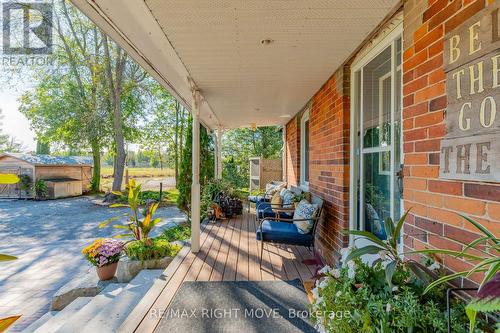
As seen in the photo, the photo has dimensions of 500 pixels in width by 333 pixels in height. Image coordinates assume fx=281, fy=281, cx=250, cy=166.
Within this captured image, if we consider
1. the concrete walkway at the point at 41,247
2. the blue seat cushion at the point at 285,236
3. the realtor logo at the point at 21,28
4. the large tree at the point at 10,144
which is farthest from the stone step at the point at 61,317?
the large tree at the point at 10,144

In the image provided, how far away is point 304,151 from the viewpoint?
6.05m

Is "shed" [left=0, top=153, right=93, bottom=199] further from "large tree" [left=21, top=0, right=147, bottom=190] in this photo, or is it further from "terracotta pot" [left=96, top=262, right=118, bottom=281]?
"terracotta pot" [left=96, top=262, right=118, bottom=281]

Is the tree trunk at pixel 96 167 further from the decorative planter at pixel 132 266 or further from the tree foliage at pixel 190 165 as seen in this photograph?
the decorative planter at pixel 132 266

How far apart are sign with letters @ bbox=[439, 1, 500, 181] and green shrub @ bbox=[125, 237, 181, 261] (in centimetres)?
360

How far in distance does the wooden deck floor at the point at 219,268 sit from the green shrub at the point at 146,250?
0.35 meters

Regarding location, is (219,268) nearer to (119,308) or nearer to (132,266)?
(119,308)

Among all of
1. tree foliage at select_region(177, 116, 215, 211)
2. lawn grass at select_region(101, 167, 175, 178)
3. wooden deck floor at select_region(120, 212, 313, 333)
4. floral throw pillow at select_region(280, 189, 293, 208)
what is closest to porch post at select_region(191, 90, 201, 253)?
wooden deck floor at select_region(120, 212, 313, 333)

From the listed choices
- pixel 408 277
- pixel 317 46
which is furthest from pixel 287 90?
pixel 408 277

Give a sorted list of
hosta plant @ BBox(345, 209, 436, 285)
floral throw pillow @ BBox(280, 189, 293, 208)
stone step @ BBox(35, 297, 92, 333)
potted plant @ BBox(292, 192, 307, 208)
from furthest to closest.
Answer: floral throw pillow @ BBox(280, 189, 293, 208)
potted plant @ BBox(292, 192, 307, 208)
stone step @ BBox(35, 297, 92, 333)
hosta plant @ BBox(345, 209, 436, 285)

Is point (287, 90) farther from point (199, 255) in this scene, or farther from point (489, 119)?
point (489, 119)

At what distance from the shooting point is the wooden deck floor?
A: 232 centimetres

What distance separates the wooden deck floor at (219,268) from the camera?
7.61 ft

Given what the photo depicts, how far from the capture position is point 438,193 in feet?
4.92

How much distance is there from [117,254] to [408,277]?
371cm
